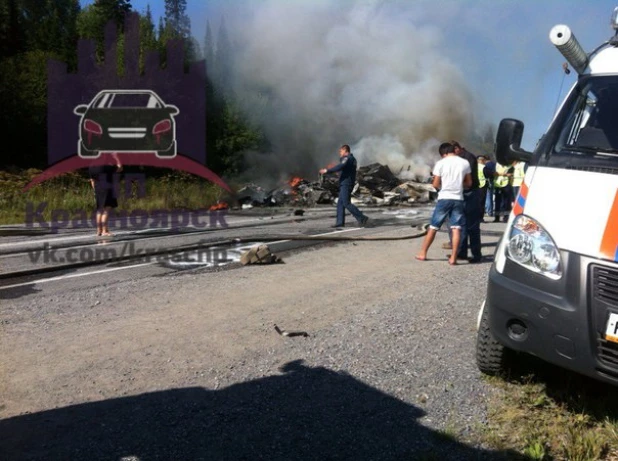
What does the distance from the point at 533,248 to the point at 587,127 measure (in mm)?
1086

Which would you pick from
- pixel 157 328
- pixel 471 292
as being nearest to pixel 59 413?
pixel 157 328

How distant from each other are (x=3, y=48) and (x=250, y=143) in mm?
17942

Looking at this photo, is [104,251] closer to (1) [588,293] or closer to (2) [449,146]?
(2) [449,146]

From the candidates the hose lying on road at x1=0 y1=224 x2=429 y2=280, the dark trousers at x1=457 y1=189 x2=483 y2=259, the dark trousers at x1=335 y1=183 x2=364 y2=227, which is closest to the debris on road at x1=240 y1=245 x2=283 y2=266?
the hose lying on road at x1=0 y1=224 x2=429 y2=280

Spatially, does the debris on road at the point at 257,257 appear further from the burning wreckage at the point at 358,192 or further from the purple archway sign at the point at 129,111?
the burning wreckage at the point at 358,192

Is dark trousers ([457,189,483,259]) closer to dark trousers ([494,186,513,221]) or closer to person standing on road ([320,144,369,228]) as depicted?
person standing on road ([320,144,369,228])

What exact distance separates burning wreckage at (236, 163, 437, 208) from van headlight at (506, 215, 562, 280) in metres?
15.3

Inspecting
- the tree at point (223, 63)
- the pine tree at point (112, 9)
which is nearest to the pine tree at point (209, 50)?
the tree at point (223, 63)

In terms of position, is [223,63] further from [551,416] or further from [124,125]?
[551,416]

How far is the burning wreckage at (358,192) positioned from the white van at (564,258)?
14971mm

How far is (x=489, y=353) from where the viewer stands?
324 cm

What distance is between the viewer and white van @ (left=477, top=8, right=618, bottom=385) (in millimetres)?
2533

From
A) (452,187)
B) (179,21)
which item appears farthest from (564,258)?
(179,21)

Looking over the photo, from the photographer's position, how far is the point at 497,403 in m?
3.01
